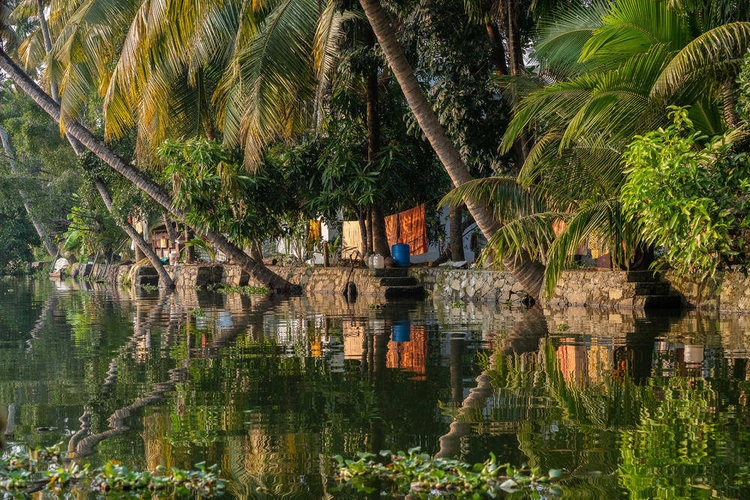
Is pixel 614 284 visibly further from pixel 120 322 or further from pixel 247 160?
pixel 120 322

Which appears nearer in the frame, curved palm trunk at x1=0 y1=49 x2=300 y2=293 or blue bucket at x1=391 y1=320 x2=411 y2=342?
blue bucket at x1=391 y1=320 x2=411 y2=342

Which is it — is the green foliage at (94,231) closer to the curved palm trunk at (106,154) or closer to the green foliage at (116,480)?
the curved palm trunk at (106,154)

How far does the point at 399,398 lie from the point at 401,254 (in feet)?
53.6

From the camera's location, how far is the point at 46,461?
5012 millimetres

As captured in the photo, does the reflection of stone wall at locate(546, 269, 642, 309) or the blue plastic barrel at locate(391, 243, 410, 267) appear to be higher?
the blue plastic barrel at locate(391, 243, 410, 267)

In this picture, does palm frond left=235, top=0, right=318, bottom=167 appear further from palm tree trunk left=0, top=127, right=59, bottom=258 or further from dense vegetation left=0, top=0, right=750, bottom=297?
palm tree trunk left=0, top=127, right=59, bottom=258

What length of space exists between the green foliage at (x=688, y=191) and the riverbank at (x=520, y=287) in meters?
2.61

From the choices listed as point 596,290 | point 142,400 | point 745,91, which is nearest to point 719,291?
point 596,290

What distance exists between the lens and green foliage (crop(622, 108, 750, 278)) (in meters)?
10.6

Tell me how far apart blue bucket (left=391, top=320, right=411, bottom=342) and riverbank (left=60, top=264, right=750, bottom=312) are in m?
2.08

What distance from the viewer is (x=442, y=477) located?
4410 mm

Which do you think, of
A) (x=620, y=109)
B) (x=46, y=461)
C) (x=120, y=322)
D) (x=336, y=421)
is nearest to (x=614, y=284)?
(x=620, y=109)

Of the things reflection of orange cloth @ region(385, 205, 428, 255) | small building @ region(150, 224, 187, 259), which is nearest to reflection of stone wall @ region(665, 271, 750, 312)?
reflection of orange cloth @ region(385, 205, 428, 255)

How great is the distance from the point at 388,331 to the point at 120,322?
511 cm
